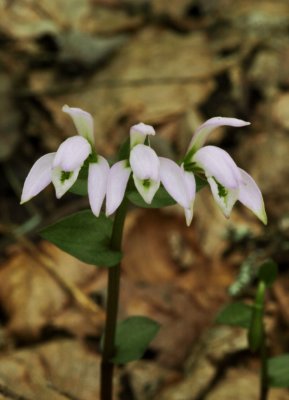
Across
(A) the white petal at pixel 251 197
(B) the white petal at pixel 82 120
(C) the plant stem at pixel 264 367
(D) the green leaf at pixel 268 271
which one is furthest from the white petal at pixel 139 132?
(C) the plant stem at pixel 264 367

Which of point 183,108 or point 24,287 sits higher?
point 183,108

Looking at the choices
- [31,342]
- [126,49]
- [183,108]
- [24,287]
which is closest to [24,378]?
[31,342]

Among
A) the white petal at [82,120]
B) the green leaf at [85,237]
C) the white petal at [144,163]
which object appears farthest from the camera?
the green leaf at [85,237]

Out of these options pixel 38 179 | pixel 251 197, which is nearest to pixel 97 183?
pixel 38 179

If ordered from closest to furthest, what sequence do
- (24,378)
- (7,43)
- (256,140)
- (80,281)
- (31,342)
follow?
(24,378) → (31,342) → (80,281) → (256,140) → (7,43)

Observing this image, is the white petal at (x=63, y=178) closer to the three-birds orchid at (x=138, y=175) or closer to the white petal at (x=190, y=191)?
the three-birds orchid at (x=138, y=175)

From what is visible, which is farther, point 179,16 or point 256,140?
point 179,16

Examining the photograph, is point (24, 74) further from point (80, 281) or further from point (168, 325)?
point (168, 325)
